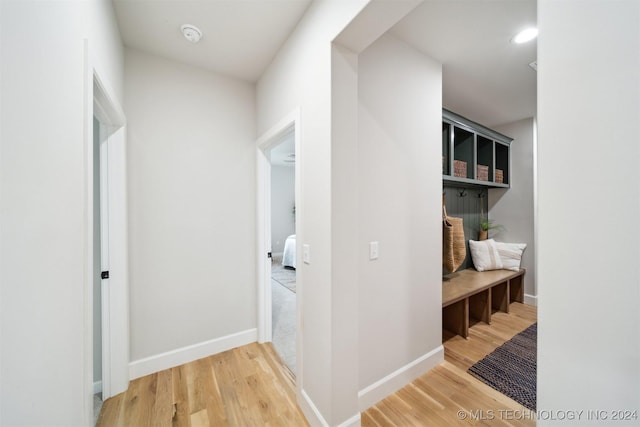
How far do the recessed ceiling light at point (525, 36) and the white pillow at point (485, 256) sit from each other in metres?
2.30

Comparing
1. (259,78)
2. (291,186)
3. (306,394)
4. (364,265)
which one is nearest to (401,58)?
(259,78)

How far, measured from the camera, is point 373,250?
161 centimetres

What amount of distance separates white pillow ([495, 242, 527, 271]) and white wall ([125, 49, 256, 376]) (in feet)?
10.9

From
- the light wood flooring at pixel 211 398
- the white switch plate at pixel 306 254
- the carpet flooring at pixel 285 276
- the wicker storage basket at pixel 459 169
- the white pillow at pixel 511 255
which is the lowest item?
the light wood flooring at pixel 211 398

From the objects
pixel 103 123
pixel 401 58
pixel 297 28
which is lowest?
pixel 103 123

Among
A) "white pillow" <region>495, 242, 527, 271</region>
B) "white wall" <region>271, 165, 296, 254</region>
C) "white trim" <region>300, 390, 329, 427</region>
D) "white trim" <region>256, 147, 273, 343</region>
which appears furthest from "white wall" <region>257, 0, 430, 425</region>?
"white wall" <region>271, 165, 296, 254</region>

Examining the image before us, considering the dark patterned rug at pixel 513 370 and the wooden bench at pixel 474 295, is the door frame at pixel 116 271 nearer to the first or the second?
the wooden bench at pixel 474 295

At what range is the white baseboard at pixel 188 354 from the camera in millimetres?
1900

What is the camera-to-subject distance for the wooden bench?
2.39 metres

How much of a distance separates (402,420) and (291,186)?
20.3ft

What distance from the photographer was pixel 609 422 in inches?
19.1

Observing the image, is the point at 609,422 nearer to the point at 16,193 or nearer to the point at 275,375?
the point at 16,193

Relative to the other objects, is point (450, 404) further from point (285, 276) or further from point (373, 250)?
point (285, 276)

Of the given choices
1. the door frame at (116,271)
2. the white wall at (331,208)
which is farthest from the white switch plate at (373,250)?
the door frame at (116,271)
